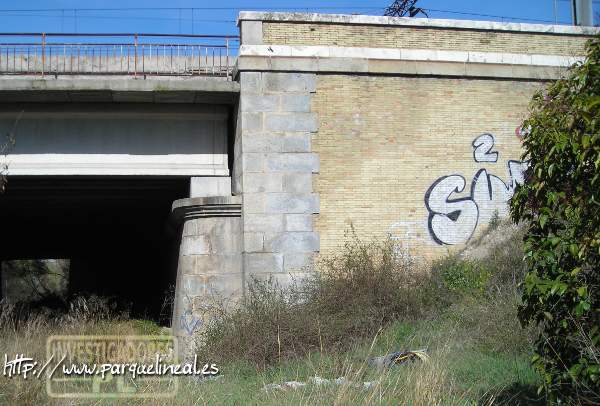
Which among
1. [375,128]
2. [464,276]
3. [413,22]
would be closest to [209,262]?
[375,128]

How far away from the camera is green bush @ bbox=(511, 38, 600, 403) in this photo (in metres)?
4.84

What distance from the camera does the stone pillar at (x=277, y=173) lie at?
1231 centimetres

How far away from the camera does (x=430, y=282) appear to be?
1228 cm

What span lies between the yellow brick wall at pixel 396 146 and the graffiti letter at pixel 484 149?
2.9 inches

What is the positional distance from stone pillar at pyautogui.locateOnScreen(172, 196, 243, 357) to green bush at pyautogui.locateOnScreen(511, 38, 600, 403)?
25.0ft

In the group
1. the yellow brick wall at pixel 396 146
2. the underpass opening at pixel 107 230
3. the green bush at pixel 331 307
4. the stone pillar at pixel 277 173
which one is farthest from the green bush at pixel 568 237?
the underpass opening at pixel 107 230

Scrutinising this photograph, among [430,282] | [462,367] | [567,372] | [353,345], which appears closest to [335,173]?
[430,282]

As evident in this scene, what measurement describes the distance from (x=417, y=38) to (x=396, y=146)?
87.0 inches

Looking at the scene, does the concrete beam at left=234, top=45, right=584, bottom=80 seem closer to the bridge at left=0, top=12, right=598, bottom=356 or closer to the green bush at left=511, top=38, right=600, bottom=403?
the bridge at left=0, top=12, right=598, bottom=356

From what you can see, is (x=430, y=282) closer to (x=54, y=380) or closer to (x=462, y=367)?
(x=462, y=367)

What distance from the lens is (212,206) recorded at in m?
12.5

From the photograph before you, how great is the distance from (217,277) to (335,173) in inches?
115

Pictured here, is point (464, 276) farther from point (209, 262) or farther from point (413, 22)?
point (413, 22)

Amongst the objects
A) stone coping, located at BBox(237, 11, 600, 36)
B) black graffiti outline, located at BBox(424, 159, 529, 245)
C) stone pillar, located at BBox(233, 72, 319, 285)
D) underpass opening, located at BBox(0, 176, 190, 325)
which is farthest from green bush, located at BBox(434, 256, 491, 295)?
underpass opening, located at BBox(0, 176, 190, 325)
